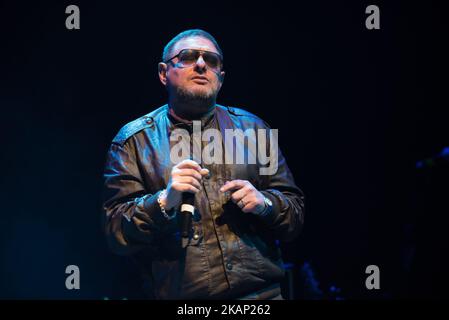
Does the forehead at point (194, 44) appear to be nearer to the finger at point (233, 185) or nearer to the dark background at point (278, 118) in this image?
the finger at point (233, 185)

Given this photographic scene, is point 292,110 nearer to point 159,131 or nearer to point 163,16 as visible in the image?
point 163,16

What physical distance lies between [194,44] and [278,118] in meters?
1.32

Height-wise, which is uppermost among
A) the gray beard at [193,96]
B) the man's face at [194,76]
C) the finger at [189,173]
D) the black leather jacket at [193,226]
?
the man's face at [194,76]

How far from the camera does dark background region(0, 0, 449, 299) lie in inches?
127

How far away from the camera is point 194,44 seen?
2361 millimetres

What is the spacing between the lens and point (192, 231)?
218 centimetres

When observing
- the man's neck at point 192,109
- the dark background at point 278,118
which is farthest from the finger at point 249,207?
the dark background at point 278,118

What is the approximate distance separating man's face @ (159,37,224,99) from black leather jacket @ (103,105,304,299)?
0.17 meters

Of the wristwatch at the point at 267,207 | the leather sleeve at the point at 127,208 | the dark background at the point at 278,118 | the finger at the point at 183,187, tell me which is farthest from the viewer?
the dark background at the point at 278,118

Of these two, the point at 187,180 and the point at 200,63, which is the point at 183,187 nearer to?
the point at 187,180

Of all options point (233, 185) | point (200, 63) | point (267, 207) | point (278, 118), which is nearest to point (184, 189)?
point (233, 185)

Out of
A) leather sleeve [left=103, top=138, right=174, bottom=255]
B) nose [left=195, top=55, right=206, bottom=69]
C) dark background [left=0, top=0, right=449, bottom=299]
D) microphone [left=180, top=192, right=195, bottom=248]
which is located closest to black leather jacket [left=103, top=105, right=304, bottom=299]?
leather sleeve [left=103, top=138, right=174, bottom=255]

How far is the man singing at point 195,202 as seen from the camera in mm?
2084

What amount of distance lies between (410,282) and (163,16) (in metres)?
2.35
